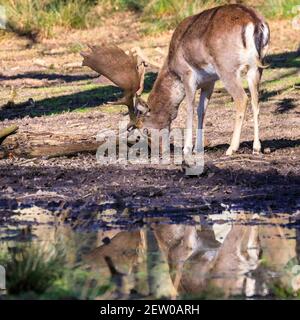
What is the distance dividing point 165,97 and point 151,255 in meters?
5.85

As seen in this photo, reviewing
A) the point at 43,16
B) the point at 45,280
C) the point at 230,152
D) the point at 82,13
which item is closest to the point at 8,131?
the point at 230,152

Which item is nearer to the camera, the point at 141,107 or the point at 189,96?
the point at 189,96

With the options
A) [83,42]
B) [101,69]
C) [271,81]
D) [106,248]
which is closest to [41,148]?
[101,69]

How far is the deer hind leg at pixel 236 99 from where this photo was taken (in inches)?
532

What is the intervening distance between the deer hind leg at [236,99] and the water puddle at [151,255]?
130 inches

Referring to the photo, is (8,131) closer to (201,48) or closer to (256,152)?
(201,48)

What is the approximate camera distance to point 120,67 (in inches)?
545

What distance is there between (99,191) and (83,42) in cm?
1436

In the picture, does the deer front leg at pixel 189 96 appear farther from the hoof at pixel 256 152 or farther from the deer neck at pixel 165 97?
the hoof at pixel 256 152

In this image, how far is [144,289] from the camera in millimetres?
7547

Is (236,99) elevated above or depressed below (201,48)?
below

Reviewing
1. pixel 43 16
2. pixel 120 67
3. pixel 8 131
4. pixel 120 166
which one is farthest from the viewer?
pixel 43 16

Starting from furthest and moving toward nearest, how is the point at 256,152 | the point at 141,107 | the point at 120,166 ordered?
the point at 141,107 < the point at 256,152 < the point at 120,166
